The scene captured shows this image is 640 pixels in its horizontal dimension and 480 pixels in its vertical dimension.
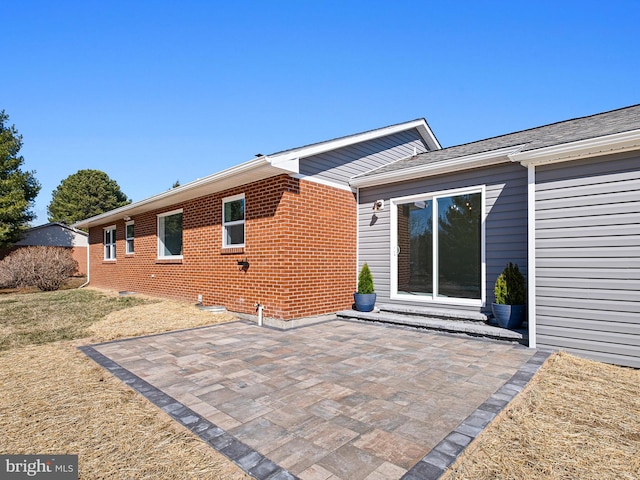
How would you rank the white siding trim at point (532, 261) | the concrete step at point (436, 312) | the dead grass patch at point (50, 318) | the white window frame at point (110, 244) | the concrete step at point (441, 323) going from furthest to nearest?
1. the white window frame at point (110, 244)
2. the concrete step at point (436, 312)
3. the dead grass patch at point (50, 318)
4. the concrete step at point (441, 323)
5. the white siding trim at point (532, 261)

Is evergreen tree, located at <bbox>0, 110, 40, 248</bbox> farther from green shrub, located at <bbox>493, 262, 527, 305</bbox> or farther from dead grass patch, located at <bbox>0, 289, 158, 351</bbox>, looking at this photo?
green shrub, located at <bbox>493, 262, 527, 305</bbox>

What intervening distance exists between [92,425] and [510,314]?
Answer: 5862 mm

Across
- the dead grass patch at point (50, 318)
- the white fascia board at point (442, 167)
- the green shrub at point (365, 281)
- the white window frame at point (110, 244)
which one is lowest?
the dead grass patch at point (50, 318)

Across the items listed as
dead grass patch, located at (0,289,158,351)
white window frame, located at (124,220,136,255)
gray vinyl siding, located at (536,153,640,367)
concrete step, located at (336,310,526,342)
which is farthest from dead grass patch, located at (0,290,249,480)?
white window frame, located at (124,220,136,255)

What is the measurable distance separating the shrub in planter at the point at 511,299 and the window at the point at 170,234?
8631 mm

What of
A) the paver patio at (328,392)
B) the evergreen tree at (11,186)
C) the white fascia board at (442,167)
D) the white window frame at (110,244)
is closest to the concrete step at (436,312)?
the paver patio at (328,392)

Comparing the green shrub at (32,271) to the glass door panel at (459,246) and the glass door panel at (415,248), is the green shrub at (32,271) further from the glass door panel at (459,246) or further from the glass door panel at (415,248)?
the glass door panel at (459,246)

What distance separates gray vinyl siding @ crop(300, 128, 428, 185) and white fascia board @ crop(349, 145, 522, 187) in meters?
0.44

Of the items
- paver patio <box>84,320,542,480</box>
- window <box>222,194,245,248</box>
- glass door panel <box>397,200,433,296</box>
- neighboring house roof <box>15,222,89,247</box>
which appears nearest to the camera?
paver patio <box>84,320,542,480</box>

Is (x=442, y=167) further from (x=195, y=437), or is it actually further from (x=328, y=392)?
(x=195, y=437)

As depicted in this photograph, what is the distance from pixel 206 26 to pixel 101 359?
8382mm

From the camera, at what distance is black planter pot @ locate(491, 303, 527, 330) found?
5.59m

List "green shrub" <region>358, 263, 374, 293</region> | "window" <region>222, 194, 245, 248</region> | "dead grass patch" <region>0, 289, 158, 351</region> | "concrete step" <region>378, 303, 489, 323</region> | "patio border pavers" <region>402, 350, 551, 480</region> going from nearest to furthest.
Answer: "patio border pavers" <region>402, 350, 551, 480</region> < "dead grass patch" <region>0, 289, 158, 351</region> < "concrete step" <region>378, 303, 489, 323</region> < "green shrub" <region>358, 263, 374, 293</region> < "window" <region>222, 194, 245, 248</region>

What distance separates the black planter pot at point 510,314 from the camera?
5590 millimetres
